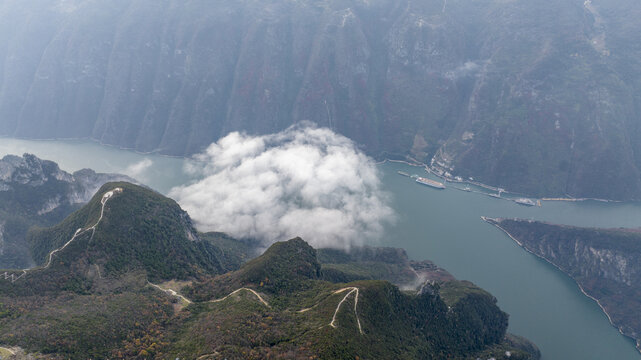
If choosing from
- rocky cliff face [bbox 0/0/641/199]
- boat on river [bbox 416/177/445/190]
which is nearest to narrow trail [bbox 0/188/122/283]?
rocky cliff face [bbox 0/0/641/199]

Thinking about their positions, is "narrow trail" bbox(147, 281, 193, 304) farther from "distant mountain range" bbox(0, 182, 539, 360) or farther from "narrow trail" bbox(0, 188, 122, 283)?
"narrow trail" bbox(0, 188, 122, 283)

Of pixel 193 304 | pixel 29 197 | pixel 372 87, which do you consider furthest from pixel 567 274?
pixel 29 197

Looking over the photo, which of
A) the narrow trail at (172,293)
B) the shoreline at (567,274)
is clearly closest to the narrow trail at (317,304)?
the narrow trail at (172,293)

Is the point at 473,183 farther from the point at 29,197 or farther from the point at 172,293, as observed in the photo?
the point at 29,197

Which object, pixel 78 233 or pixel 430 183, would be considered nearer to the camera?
pixel 78 233

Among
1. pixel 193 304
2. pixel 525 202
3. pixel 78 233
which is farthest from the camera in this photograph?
pixel 525 202

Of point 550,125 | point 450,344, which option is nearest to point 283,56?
point 550,125

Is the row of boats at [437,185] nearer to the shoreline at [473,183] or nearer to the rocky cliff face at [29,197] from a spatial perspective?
the shoreline at [473,183]
